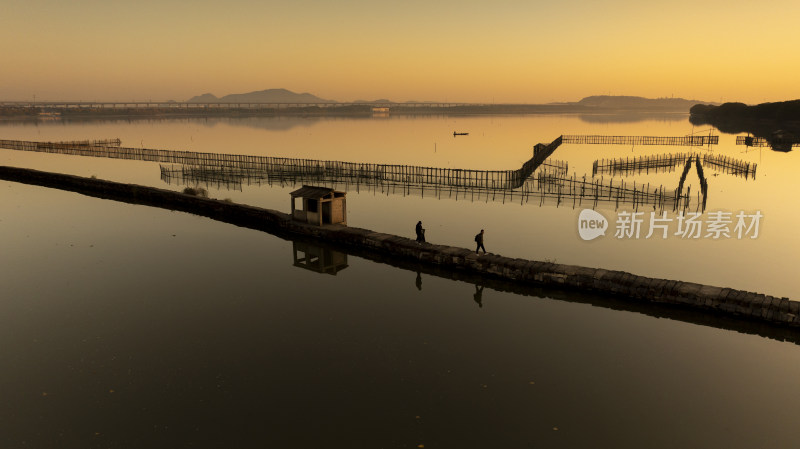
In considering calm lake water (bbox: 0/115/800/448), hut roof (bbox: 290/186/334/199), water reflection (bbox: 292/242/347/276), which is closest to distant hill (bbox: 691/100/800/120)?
calm lake water (bbox: 0/115/800/448)

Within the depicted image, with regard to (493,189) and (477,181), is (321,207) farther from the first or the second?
(477,181)

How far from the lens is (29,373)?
633 inches

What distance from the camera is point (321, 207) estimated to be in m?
34.0

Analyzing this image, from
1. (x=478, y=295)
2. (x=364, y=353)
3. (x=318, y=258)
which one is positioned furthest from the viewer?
(x=318, y=258)

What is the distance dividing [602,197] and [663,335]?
1173 inches

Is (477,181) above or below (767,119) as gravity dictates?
below

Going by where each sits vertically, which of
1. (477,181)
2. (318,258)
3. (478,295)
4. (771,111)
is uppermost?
(771,111)

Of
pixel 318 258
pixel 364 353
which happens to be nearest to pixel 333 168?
pixel 318 258

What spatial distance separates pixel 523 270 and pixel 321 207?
15.0m

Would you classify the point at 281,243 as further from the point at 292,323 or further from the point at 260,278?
the point at 292,323

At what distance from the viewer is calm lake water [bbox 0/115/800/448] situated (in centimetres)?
1367

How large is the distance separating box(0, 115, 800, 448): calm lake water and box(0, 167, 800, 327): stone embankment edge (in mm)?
1079

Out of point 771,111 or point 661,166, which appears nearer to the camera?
point 661,166

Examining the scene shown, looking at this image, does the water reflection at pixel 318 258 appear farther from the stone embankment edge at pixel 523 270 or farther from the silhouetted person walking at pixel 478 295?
the silhouetted person walking at pixel 478 295
